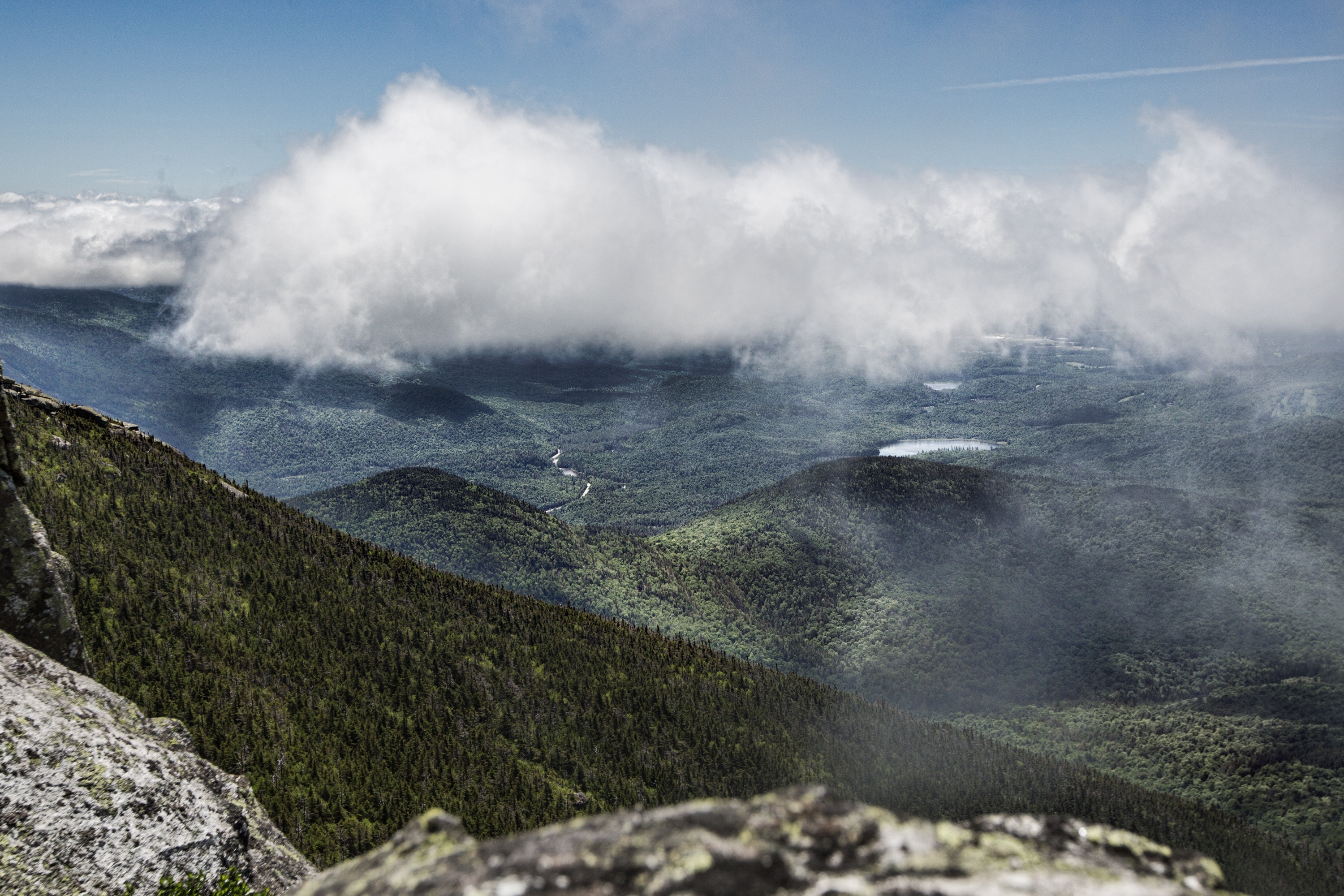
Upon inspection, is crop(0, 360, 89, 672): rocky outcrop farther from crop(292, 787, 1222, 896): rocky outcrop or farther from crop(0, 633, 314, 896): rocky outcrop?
crop(292, 787, 1222, 896): rocky outcrop

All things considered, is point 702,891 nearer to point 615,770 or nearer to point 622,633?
point 615,770

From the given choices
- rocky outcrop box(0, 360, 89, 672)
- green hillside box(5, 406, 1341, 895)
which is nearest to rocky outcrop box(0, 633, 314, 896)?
rocky outcrop box(0, 360, 89, 672)

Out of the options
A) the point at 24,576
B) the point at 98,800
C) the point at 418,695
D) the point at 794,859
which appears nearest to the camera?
the point at 794,859

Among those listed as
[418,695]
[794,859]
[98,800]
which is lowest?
[418,695]

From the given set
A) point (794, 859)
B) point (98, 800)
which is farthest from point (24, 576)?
point (794, 859)

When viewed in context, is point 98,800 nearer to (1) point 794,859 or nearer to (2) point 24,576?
(2) point 24,576
